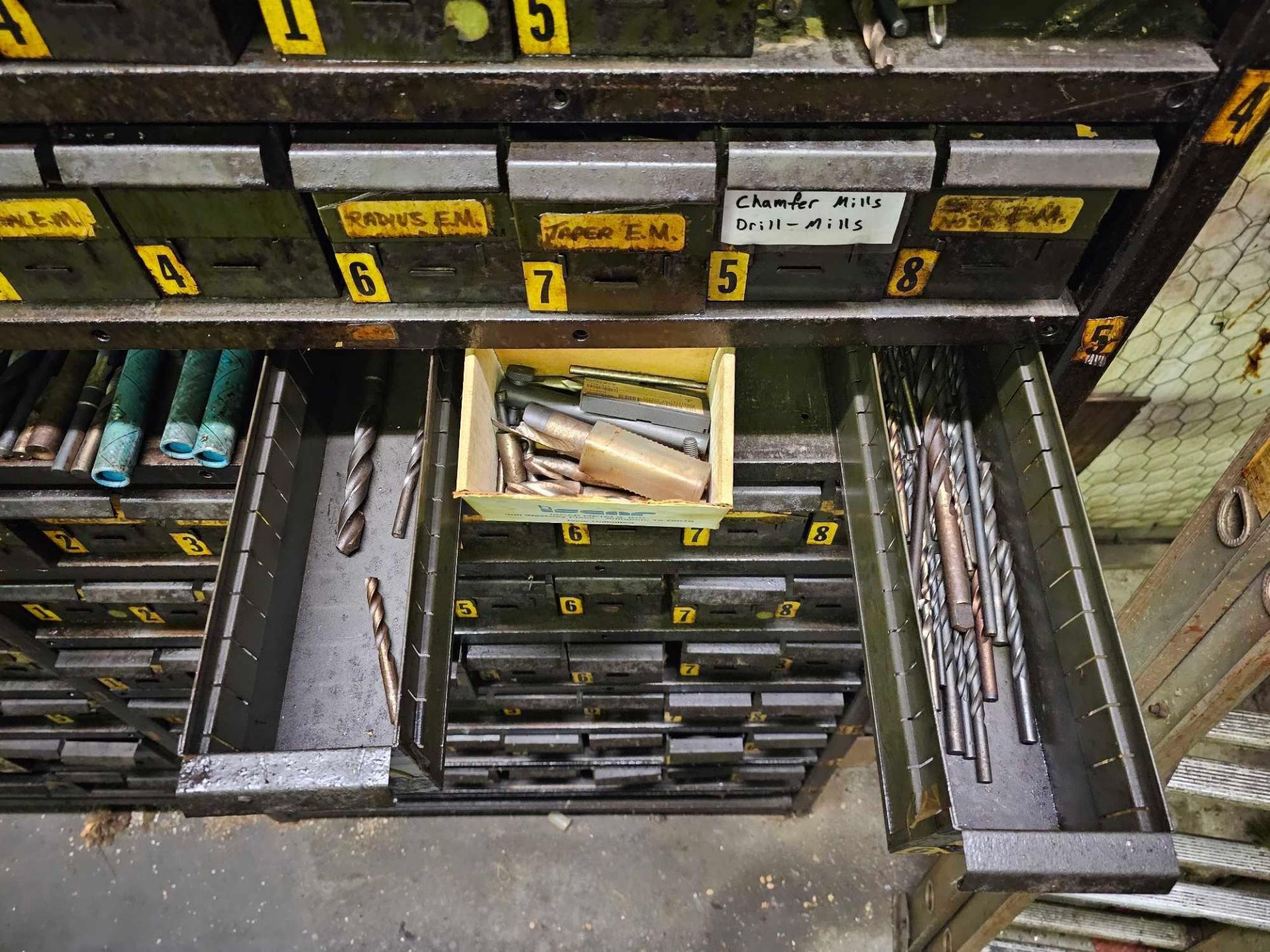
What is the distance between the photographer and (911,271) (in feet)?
3.80

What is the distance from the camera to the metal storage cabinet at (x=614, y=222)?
0.97 m

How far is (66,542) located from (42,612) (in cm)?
38

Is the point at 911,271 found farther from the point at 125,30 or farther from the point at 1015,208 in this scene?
the point at 125,30

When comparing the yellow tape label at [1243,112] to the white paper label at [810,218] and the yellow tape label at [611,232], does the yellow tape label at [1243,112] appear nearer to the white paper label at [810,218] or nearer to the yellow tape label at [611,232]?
the white paper label at [810,218]

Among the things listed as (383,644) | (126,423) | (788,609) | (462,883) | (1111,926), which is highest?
(126,423)

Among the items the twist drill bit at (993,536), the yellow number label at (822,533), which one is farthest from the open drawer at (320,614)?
the twist drill bit at (993,536)

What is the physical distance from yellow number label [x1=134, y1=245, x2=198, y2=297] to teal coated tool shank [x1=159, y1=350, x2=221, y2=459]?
0.27 meters

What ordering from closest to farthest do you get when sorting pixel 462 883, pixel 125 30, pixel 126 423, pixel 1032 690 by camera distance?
pixel 125 30 < pixel 1032 690 < pixel 126 423 < pixel 462 883

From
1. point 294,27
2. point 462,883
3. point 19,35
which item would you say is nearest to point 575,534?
point 294,27

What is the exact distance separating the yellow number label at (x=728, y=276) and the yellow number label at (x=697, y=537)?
53 cm

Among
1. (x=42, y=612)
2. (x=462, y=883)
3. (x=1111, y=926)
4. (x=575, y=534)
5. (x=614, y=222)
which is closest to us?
(x=614, y=222)

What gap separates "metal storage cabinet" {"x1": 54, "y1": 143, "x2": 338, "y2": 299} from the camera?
0.97 metres

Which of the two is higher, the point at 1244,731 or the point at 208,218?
the point at 208,218

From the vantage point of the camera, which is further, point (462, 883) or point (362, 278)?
point (462, 883)
